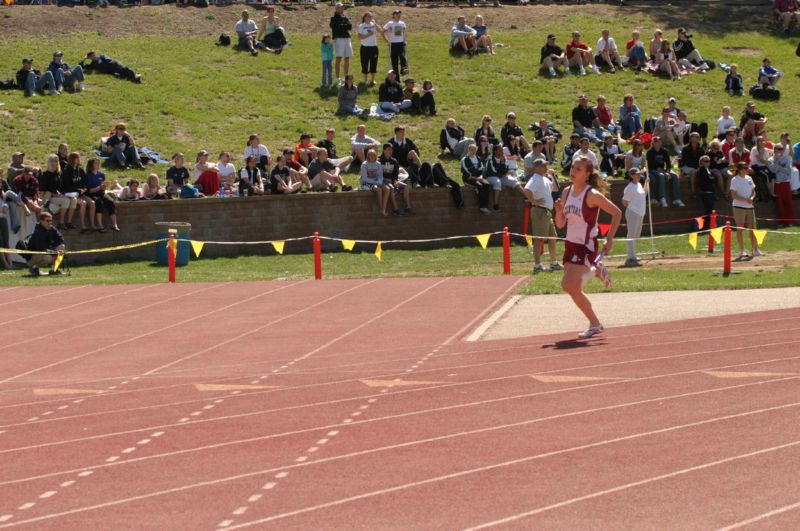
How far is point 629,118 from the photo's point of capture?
103 ft

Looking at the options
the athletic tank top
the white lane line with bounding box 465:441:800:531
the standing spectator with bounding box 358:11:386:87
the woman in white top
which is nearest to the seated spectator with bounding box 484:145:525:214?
the standing spectator with bounding box 358:11:386:87

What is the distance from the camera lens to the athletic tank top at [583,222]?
13875 millimetres

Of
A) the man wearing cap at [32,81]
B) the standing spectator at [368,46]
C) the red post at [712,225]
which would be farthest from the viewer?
the standing spectator at [368,46]

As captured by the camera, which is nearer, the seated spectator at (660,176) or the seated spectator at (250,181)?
the seated spectator at (250,181)

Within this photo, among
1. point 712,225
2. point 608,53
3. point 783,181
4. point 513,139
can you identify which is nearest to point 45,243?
point 513,139

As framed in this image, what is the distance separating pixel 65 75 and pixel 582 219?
2036 cm

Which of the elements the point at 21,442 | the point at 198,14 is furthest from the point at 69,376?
the point at 198,14

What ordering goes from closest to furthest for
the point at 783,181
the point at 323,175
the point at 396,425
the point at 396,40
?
1. the point at 396,425
2. the point at 323,175
3. the point at 783,181
4. the point at 396,40

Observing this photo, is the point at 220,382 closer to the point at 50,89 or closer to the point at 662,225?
the point at 662,225

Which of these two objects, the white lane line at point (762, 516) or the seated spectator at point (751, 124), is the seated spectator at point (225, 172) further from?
the white lane line at point (762, 516)

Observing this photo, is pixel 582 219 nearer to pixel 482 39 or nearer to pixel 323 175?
pixel 323 175

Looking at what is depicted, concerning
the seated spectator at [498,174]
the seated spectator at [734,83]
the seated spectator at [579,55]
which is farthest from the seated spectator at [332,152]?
the seated spectator at [734,83]

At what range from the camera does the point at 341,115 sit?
32281 millimetres

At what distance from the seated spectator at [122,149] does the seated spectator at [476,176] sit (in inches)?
259
